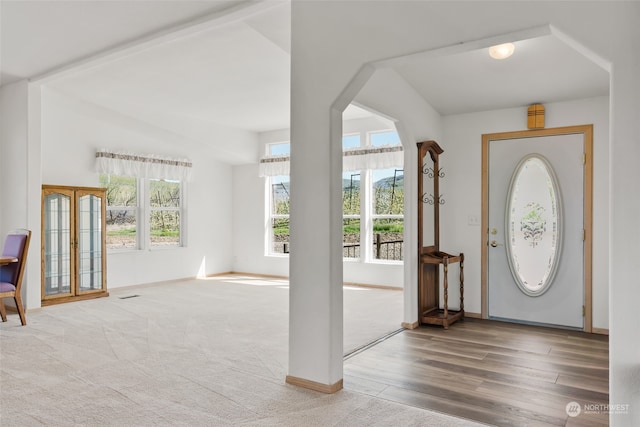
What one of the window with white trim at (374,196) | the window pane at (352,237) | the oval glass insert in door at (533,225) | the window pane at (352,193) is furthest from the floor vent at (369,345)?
the window pane at (352,193)

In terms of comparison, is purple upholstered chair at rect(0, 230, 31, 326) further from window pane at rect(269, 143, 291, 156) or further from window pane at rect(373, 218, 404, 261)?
window pane at rect(373, 218, 404, 261)

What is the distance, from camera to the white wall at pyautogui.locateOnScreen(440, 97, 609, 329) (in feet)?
14.0

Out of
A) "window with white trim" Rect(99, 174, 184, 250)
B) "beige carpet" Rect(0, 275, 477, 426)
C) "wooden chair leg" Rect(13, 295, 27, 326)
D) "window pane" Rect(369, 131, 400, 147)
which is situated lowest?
"beige carpet" Rect(0, 275, 477, 426)

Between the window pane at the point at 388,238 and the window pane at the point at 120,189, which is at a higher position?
the window pane at the point at 120,189

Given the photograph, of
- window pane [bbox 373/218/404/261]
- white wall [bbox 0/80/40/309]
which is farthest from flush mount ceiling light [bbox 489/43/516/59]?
white wall [bbox 0/80/40/309]

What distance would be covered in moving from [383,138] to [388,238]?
62.6 inches

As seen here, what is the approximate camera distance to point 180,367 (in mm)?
3273

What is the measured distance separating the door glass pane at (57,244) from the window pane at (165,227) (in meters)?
1.55

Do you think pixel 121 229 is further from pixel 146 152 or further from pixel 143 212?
pixel 146 152

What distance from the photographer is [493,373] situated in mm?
3152

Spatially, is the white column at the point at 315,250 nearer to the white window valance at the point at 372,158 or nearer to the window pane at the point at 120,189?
the white window valance at the point at 372,158

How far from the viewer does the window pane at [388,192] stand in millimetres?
6879

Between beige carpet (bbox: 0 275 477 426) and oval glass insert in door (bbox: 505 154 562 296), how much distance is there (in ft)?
4.77

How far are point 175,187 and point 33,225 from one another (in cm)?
268
